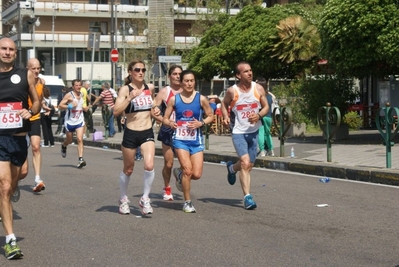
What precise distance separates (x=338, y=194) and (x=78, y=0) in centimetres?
6455

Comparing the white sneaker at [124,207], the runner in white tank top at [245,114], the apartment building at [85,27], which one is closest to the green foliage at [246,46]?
the runner in white tank top at [245,114]

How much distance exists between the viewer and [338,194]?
487 inches

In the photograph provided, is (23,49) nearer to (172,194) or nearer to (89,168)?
(89,168)

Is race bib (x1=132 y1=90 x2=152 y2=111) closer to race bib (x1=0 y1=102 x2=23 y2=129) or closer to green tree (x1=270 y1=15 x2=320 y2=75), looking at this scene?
race bib (x1=0 y1=102 x2=23 y2=129)

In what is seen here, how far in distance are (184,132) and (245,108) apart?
95 cm

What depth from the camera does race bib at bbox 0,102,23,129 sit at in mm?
7902

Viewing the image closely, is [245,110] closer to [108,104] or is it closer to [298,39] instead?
[108,104]

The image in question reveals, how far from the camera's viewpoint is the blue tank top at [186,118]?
34.9 feet

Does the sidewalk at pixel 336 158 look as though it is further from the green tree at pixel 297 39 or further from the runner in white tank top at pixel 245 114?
the green tree at pixel 297 39

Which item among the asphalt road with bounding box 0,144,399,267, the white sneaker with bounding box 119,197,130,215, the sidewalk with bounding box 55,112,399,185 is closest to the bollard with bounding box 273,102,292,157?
the sidewalk with bounding box 55,112,399,185

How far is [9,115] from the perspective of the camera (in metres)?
7.92

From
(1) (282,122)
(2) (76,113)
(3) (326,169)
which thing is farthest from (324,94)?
(2) (76,113)

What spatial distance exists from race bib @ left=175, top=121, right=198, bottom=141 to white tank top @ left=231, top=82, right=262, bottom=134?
0.75 meters

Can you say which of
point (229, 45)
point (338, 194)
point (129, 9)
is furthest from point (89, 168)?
point (129, 9)
